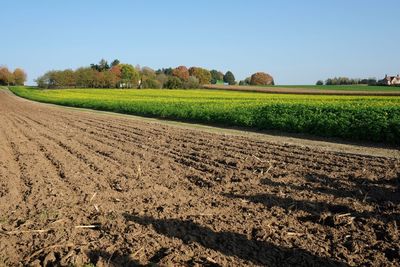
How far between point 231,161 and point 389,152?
659cm

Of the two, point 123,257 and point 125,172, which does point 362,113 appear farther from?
point 123,257

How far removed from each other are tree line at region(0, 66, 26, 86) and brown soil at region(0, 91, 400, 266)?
154822mm

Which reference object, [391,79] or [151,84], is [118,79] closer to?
[151,84]

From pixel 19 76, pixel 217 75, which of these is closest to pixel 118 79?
pixel 217 75

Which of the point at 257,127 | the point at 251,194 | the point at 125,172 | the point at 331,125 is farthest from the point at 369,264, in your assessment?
the point at 257,127

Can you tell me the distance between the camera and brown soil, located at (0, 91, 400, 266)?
18.8ft

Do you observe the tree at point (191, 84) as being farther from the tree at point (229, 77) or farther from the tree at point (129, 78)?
the tree at point (229, 77)

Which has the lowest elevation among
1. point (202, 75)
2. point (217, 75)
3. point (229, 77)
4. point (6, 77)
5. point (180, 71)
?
point (229, 77)

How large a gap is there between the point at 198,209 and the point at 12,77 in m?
164

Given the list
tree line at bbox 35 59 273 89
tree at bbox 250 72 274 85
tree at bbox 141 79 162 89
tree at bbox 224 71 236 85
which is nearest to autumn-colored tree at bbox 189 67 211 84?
tree line at bbox 35 59 273 89

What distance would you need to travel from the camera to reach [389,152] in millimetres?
15828

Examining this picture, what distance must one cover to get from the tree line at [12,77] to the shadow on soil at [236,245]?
163 metres

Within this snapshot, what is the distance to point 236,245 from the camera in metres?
5.96

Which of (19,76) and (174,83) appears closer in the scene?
(174,83)
